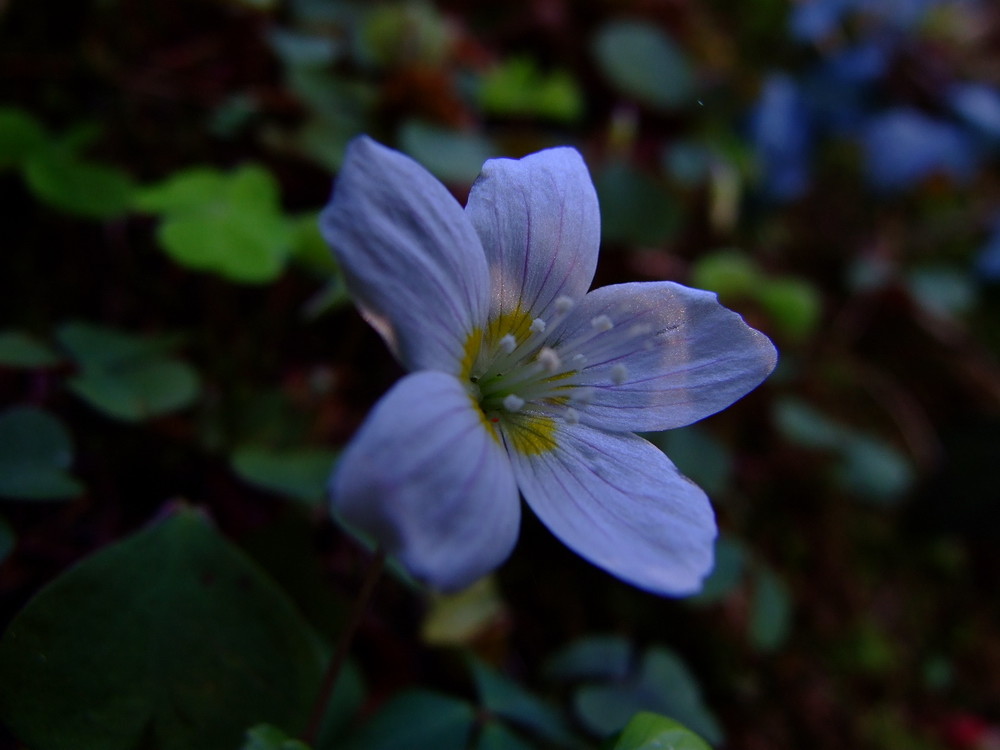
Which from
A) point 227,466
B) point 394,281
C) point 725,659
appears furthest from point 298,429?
point 725,659

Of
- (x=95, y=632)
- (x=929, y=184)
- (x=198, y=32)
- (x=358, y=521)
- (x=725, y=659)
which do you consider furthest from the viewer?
(x=929, y=184)

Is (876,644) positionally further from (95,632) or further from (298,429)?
(95,632)

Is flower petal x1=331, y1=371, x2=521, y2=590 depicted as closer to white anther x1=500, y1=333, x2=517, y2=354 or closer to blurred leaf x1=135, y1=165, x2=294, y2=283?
white anther x1=500, y1=333, x2=517, y2=354

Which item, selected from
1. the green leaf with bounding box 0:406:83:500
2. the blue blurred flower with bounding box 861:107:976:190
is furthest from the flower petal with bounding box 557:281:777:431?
the blue blurred flower with bounding box 861:107:976:190

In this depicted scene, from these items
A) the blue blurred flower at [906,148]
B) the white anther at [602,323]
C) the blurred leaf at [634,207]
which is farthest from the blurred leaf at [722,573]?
the blue blurred flower at [906,148]

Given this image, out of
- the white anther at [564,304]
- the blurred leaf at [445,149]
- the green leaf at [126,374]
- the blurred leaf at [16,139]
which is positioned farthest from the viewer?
the blurred leaf at [445,149]

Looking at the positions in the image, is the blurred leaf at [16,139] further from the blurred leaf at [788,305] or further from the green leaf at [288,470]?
the blurred leaf at [788,305]

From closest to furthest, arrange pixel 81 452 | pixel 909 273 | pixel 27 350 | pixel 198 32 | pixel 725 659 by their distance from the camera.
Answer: pixel 27 350
pixel 81 452
pixel 725 659
pixel 198 32
pixel 909 273

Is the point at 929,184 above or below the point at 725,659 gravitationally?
above
